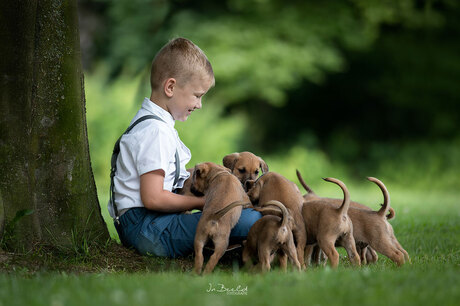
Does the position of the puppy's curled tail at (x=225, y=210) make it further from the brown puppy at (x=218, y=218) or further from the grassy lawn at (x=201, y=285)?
the grassy lawn at (x=201, y=285)

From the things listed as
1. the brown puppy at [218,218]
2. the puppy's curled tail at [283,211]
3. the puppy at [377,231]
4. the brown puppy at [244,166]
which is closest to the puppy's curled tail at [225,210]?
the brown puppy at [218,218]

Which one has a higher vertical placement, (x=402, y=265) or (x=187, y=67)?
(x=187, y=67)

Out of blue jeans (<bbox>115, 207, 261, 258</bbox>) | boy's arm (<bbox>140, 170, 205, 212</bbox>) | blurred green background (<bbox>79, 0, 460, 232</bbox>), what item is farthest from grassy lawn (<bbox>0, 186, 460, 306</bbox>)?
blurred green background (<bbox>79, 0, 460, 232</bbox>)

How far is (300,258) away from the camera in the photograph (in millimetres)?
4582

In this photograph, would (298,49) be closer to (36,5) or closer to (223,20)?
(223,20)

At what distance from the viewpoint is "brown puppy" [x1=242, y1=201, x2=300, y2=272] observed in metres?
4.19

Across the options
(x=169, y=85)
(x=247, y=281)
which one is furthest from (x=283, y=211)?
(x=169, y=85)

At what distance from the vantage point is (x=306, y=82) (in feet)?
Answer: 72.0

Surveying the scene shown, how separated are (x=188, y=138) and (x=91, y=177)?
32.5 feet

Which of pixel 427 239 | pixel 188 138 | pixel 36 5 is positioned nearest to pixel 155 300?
pixel 36 5

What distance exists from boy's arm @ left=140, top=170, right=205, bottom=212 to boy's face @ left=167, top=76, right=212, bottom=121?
0.69 m

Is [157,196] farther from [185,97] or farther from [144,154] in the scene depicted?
[185,97]

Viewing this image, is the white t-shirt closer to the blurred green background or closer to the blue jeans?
the blue jeans
